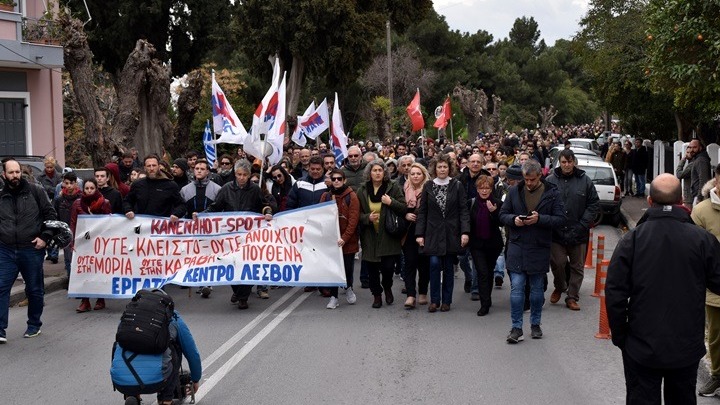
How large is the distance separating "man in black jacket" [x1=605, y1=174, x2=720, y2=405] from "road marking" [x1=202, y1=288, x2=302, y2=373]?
4163mm

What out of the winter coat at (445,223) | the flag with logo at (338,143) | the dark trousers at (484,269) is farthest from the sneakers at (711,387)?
the flag with logo at (338,143)

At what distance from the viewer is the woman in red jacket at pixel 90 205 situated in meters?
11.5

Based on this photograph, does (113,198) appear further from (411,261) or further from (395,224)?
(411,261)

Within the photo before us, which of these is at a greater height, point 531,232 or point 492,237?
point 531,232

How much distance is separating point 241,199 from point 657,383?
722 cm

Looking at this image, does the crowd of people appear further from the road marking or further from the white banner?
the road marking

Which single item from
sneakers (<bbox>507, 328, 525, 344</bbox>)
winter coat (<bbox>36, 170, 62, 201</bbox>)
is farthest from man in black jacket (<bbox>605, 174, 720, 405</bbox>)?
winter coat (<bbox>36, 170, 62, 201</bbox>)

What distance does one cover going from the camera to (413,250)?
36.7ft

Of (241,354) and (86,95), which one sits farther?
(86,95)

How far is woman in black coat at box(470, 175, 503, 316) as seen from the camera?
35.3 ft

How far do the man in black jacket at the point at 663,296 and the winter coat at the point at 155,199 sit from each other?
24.4 feet

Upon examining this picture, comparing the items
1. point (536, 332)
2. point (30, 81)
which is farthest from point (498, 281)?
point (30, 81)

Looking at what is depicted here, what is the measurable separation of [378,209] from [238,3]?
90.6 feet

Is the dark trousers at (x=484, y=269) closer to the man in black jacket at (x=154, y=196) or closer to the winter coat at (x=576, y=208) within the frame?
the winter coat at (x=576, y=208)
